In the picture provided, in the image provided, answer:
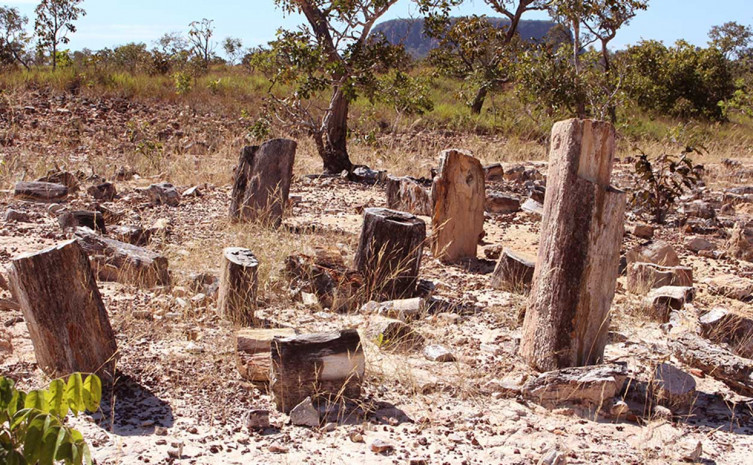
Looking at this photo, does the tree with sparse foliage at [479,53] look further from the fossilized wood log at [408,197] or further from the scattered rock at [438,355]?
the scattered rock at [438,355]

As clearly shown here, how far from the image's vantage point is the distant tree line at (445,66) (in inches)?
384

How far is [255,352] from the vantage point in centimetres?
404

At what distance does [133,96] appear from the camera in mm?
15148

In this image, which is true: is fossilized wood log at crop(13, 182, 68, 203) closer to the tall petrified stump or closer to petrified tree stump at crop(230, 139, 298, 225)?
petrified tree stump at crop(230, 139, 298, 225)

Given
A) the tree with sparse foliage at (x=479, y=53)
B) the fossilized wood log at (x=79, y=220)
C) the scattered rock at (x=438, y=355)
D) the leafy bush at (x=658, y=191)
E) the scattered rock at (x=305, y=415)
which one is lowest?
the scattered rock at (x=305, y=415)

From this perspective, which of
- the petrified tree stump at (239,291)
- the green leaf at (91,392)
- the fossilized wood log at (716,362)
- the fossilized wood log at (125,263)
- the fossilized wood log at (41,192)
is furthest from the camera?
the fossilized wood log at (41,192)

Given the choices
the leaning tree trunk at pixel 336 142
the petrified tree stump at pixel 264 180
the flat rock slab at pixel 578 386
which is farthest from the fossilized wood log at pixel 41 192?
the flat rock slab at pixel 578 386

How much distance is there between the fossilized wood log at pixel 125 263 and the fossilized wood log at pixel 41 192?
2815 mm

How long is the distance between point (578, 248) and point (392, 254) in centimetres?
187

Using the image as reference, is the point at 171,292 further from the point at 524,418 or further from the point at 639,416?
the point at 639,416

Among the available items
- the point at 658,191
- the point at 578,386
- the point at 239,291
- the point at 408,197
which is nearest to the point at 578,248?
the point at 578,386

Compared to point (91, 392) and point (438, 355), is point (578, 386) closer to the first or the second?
point (438, 355)

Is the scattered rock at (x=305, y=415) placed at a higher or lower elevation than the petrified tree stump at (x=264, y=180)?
lower

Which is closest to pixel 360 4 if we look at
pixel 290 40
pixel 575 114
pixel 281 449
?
pixel 290 40
